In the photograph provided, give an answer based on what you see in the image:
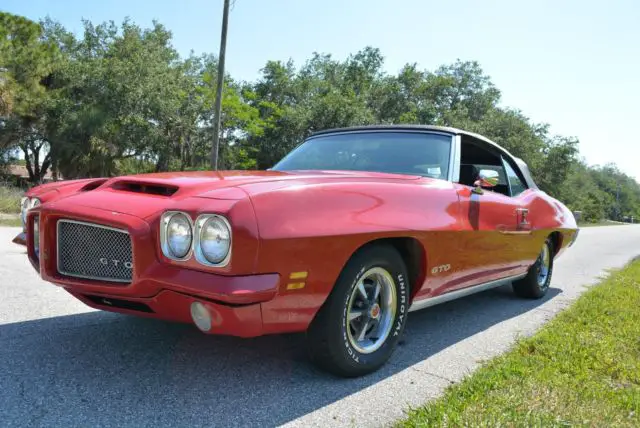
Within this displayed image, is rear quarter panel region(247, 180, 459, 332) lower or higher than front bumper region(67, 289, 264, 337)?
higher

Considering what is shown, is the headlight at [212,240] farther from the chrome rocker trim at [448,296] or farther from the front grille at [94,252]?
the chrome rocker trim at [448,296]

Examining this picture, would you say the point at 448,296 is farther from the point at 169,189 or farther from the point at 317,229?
the point at 169,189

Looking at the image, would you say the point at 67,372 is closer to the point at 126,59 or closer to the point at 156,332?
the point at 156,332

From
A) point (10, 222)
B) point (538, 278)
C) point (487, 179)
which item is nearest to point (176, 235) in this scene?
point (487, 179)

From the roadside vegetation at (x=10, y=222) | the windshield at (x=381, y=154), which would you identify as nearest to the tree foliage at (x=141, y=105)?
the roadside vegetation at (x=10, y=222)

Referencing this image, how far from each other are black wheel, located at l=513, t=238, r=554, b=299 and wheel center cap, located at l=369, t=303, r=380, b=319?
2865 millimetres

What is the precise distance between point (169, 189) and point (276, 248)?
2.32ft

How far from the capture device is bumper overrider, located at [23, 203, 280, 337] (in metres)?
2.17

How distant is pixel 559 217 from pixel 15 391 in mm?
5157

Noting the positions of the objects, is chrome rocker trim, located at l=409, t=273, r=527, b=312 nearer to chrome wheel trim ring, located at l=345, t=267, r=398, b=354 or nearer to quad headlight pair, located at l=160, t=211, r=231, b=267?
chrome wheel trim ring, located at l=345, t=267, r=398, b=354

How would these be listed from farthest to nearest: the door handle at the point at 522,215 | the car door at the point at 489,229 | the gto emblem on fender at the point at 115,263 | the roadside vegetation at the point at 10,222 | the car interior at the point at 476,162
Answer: the roadside vegetation at the point at 10,222 → the door handle at the point at 522,215 → the car interior at the point at 476,162 → the car door at the point at 489,229 → the gto emblem on fender at the point at 115,263

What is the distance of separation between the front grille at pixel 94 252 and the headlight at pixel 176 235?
0.76 feet

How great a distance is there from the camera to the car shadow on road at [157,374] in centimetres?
222

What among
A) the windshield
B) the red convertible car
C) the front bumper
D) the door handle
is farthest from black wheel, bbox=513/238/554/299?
the front bumper
